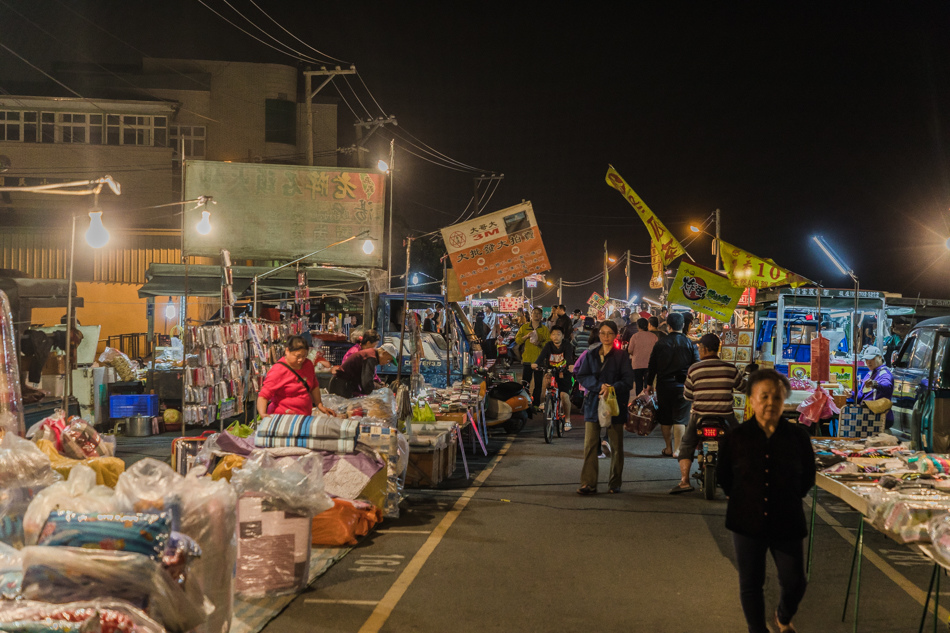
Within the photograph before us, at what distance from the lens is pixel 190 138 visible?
36312 millimetres

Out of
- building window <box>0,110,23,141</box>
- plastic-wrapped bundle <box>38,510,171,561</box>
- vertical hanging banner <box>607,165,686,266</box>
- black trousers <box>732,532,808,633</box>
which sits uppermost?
building window <box>0,110,23,141</box>

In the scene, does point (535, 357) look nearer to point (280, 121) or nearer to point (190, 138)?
point (190, 138)

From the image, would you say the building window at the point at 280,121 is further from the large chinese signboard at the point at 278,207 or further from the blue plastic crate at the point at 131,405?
the blue plastic crate at the point at 131,405

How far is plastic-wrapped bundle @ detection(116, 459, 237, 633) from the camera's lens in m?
4.21

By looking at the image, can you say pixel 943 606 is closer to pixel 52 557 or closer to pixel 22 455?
pixel 52 557

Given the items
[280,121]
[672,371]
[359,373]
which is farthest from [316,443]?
[280,121]

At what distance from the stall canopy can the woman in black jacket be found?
57.0ft

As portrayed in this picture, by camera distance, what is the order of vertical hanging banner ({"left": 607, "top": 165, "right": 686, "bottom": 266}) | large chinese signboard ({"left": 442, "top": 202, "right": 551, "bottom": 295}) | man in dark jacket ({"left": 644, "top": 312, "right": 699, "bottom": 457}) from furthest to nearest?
vertical hanging banner ({"left": 607, "top": 165, "right": 686, "bottom": 266}), large chinese signboard ({"left": 442, "top": 202, "right": 551, "bottom": 295}), man in dark jacket ({"left": 644, "top": 312, "right": 699, "bottom": 457})

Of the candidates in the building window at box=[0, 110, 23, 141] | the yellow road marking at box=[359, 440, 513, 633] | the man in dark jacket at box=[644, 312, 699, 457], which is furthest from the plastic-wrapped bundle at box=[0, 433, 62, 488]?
the building window at box=[0, 110, 23, 141]

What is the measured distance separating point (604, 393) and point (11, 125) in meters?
31.2

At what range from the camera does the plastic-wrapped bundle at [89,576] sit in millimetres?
3418

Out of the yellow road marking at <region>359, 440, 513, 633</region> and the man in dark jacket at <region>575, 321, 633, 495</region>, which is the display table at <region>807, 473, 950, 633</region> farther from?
the man in dark jacket at <region>575, 321, 633, 495</region>

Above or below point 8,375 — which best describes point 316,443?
below

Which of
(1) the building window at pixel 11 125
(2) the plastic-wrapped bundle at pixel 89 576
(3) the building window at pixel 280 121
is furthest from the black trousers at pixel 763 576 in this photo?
(3) the building window at pixel 280 121
